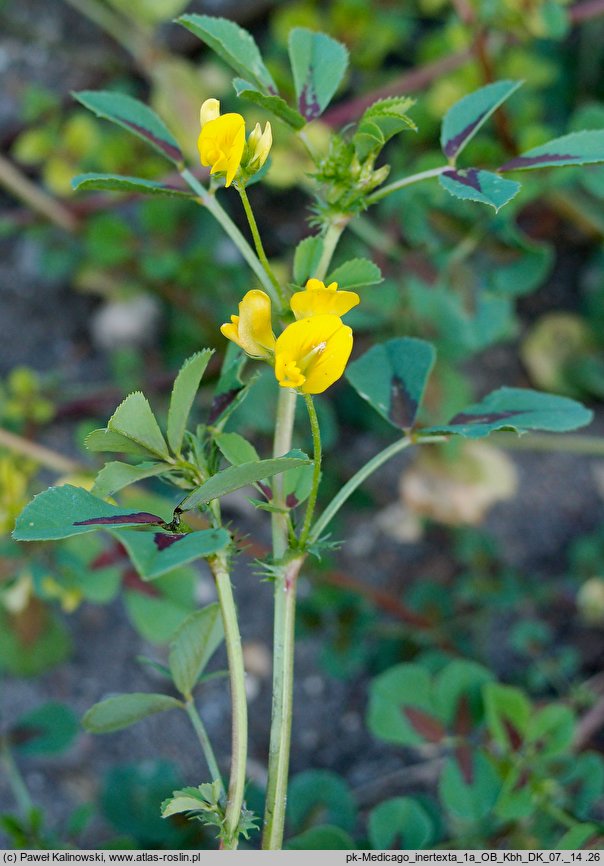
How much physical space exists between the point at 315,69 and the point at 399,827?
32.9 inches

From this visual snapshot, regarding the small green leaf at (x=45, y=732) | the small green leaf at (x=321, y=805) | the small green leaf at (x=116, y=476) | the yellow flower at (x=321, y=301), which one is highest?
the yellow flower at (x=321, y=301)

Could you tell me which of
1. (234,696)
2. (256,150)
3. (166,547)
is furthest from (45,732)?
(256,150)

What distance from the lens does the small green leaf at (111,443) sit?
1.98 ft

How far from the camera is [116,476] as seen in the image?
62 centimetres

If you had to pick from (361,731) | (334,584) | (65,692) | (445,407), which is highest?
(445,407)

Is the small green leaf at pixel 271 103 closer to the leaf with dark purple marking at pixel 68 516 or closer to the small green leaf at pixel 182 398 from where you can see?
the small green leaf at pixel 182 398

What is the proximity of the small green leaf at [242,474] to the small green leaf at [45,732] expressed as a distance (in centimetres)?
89

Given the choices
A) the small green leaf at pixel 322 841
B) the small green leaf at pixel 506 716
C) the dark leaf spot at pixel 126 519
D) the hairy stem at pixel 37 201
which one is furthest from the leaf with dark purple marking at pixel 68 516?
the hairy stem at pixel 37 201

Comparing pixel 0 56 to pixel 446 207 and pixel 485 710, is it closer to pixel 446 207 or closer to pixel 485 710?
pixel 446 207

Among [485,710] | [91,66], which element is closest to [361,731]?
[485,710]

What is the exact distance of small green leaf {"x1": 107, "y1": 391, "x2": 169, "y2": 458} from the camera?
0.60 m

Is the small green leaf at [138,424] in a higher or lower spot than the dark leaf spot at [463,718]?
higher

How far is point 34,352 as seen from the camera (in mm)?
1993

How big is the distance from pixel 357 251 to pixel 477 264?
241 mm
